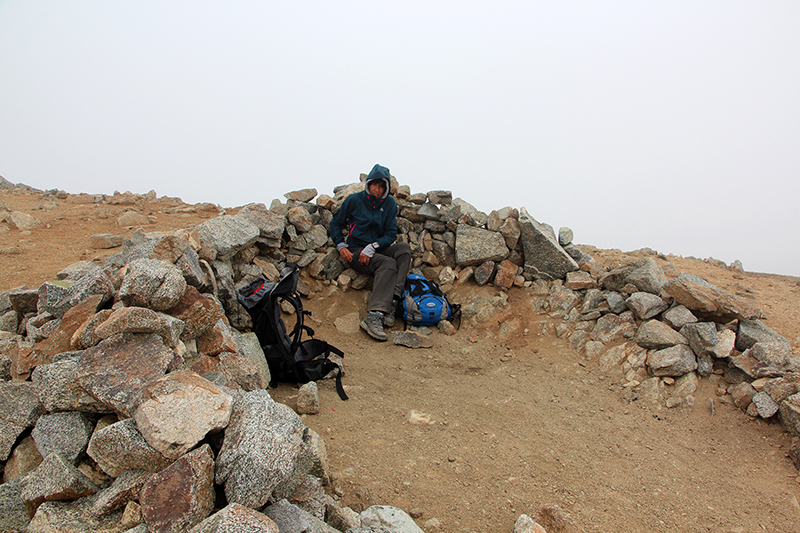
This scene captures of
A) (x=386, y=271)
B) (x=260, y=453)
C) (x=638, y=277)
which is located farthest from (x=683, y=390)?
(x=260, y=453)

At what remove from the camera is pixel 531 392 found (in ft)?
17.7

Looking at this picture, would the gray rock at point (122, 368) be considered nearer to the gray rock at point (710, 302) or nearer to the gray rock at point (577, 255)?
the gray rock at point (710, 302)

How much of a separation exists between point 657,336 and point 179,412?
5.55m

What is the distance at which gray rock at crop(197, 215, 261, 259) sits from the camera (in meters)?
5.75

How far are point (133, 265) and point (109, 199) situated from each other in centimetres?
905

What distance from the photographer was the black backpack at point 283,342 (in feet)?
15.7

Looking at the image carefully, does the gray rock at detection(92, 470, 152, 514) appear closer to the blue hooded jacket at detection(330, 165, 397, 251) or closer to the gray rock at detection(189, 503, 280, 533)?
the gray rock at detection(189, 503, 280, 533)

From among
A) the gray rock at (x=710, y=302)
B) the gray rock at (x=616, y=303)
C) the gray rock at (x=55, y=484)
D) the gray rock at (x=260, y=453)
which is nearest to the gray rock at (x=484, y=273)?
the gray rock at (x=616, y=303)

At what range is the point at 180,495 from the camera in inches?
83.0

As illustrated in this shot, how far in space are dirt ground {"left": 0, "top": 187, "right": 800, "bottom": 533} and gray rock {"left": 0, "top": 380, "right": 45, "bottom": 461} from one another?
6.77 feet

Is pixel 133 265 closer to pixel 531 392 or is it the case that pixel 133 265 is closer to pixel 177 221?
pixel 531 392

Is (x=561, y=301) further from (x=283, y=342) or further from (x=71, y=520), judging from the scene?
(x=71, y=520)

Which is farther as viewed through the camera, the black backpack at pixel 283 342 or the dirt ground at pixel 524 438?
the black backpack at pixel 283 342

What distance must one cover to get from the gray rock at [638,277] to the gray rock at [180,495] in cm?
616
